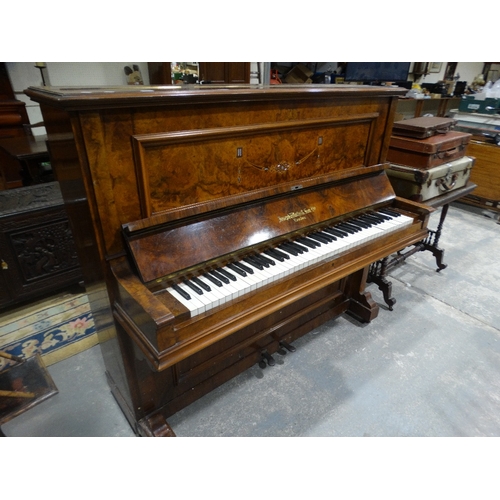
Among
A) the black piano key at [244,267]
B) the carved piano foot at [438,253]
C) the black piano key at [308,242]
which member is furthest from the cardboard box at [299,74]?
the black piano key at [244,267]

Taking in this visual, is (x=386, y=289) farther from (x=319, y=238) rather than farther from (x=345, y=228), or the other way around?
(x=319, y=238)

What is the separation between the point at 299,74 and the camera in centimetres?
482

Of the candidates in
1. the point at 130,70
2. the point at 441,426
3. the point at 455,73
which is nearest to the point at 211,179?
the point at 441,426

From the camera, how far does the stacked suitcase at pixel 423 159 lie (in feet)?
8.17

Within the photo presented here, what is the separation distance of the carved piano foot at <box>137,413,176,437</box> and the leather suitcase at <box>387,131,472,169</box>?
7.62 ft

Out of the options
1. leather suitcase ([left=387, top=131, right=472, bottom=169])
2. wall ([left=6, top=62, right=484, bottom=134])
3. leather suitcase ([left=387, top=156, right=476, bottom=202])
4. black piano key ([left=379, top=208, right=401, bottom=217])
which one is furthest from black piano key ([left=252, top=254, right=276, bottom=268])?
wall ([left=6, top=62, right=484, bottom=134])

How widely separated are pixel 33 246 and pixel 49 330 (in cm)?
57

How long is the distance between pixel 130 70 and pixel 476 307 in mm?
4995

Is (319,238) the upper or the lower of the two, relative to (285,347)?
upper

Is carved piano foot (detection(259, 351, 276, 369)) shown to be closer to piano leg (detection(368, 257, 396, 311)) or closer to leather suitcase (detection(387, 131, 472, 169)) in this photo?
piano leg (detection(368, 257, 396, 311))

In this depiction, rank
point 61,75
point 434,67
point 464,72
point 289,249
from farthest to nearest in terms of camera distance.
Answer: point 464,72
point 434,67
point 61,75
point 289,249

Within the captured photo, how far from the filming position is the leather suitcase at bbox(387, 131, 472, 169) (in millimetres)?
2482

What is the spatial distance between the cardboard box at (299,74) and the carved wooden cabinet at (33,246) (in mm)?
3612

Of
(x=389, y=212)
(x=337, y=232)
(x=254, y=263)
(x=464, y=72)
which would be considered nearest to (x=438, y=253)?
(x=389, y=212)
